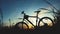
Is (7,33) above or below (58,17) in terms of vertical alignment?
below

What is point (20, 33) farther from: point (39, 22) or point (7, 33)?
point (39, 22)

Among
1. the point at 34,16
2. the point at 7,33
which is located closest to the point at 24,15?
the point at 34,16

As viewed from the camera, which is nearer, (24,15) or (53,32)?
(53,32)

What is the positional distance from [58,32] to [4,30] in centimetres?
255

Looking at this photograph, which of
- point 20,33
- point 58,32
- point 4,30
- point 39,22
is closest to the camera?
point 58,32

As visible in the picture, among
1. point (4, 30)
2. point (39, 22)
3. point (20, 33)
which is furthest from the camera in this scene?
point (39, 22)

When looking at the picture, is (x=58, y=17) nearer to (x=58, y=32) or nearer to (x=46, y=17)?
(x=58, y=32)

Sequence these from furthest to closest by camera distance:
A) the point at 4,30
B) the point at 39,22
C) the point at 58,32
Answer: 1. the point at 39,22
2. the point at 4,30
3. the point at 58,32

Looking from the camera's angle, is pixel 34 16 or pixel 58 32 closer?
pixel 58 32

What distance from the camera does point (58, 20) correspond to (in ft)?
27.5

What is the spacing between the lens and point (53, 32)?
308 inches

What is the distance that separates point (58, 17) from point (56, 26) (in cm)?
42

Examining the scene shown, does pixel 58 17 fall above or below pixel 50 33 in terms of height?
above

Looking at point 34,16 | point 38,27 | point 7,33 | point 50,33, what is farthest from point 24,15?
point 50,33
